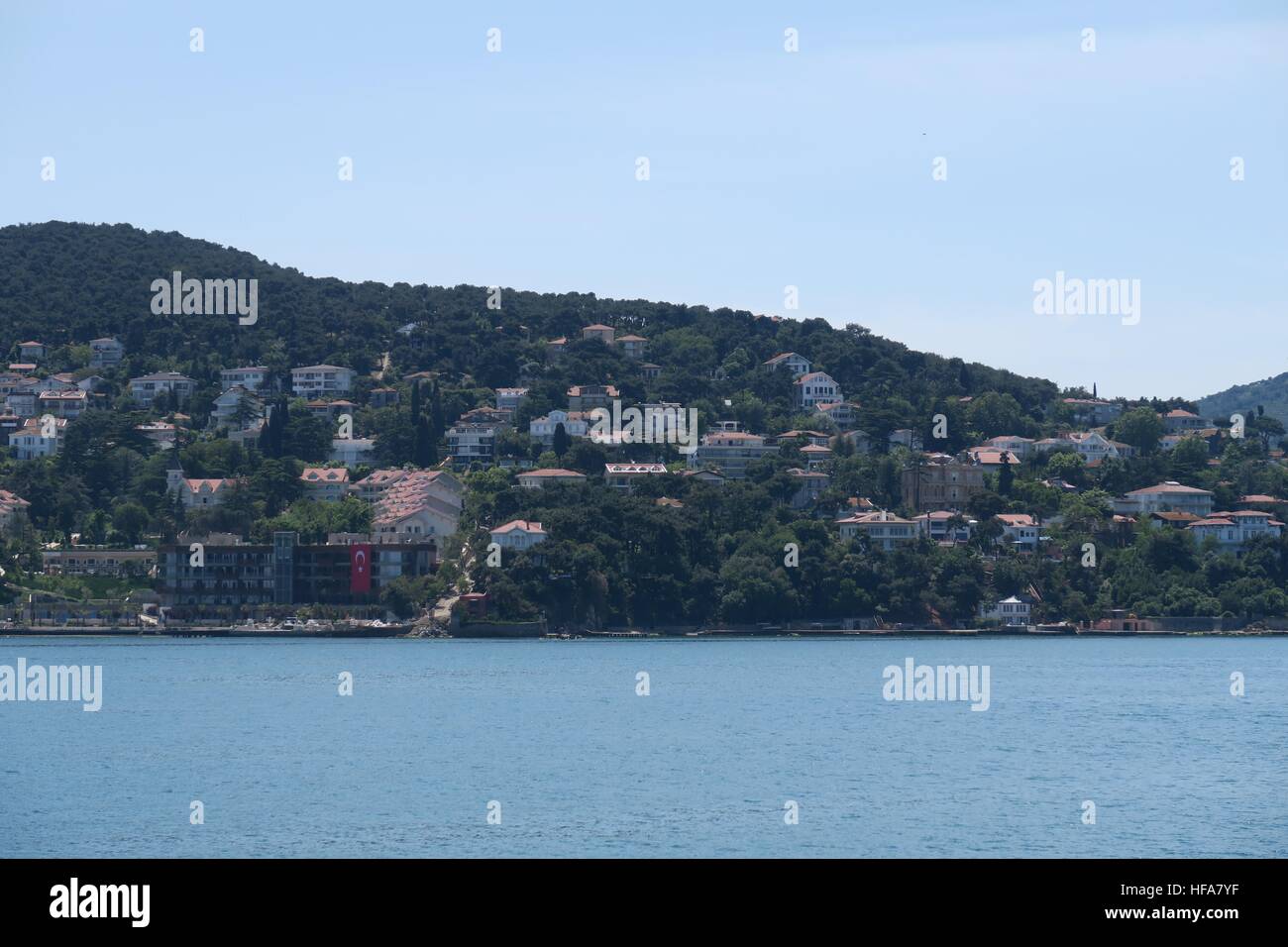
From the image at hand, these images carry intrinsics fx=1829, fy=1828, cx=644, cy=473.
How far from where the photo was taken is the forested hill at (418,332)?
128 metres

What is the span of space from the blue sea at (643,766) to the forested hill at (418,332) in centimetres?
6867

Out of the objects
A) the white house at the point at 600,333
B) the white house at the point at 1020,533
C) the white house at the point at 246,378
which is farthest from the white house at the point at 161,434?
the white house at the point at 1020,533

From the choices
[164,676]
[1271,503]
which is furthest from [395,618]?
[1271,503]

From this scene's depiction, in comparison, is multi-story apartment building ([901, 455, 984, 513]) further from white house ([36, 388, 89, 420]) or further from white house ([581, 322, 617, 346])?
white house ([36, 388, 89, 420])

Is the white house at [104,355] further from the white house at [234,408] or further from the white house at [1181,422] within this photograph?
the white house at [1181,422]

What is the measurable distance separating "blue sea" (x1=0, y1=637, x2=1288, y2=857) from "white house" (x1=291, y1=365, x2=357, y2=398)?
6361 centimetres

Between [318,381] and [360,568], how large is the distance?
40.9m

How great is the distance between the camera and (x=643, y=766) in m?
31.1

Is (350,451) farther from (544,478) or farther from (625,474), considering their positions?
(625,474)

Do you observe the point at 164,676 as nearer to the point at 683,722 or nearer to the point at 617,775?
the point at 683,722

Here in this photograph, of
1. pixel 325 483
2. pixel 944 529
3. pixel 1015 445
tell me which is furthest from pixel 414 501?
pixel 1015 445

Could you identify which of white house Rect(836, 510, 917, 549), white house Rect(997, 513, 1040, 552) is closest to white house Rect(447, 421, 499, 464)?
white house Rect(836, 510, 917, 549)
